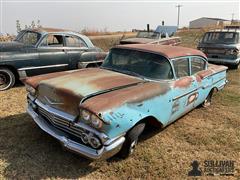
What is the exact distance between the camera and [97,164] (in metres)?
3.70

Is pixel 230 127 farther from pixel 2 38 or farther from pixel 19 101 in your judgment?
pixel 2 38

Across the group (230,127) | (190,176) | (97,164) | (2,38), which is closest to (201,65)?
(230,127)

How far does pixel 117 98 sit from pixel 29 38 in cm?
498

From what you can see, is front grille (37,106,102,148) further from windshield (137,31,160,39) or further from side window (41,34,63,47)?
windshield (137,31,160,39)

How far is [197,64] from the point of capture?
543 cm

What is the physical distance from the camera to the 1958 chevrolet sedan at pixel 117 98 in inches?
127

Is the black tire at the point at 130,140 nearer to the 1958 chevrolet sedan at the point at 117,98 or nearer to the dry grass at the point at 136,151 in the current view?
the 1958 chevrolet sedan at the point at 117,98

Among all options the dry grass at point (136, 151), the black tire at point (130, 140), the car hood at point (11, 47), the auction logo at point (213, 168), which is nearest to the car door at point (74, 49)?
the car hood at point (11, 47)

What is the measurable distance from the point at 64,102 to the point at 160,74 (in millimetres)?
1781

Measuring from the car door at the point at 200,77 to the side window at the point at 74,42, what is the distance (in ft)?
12.8

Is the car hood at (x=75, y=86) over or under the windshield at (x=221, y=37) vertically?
over

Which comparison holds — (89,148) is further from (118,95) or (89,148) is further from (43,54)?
(43,54)

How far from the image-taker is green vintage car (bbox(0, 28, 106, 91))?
266 inches

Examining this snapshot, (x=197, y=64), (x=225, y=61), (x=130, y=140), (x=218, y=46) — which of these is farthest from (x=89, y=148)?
(x=218, y=46)
